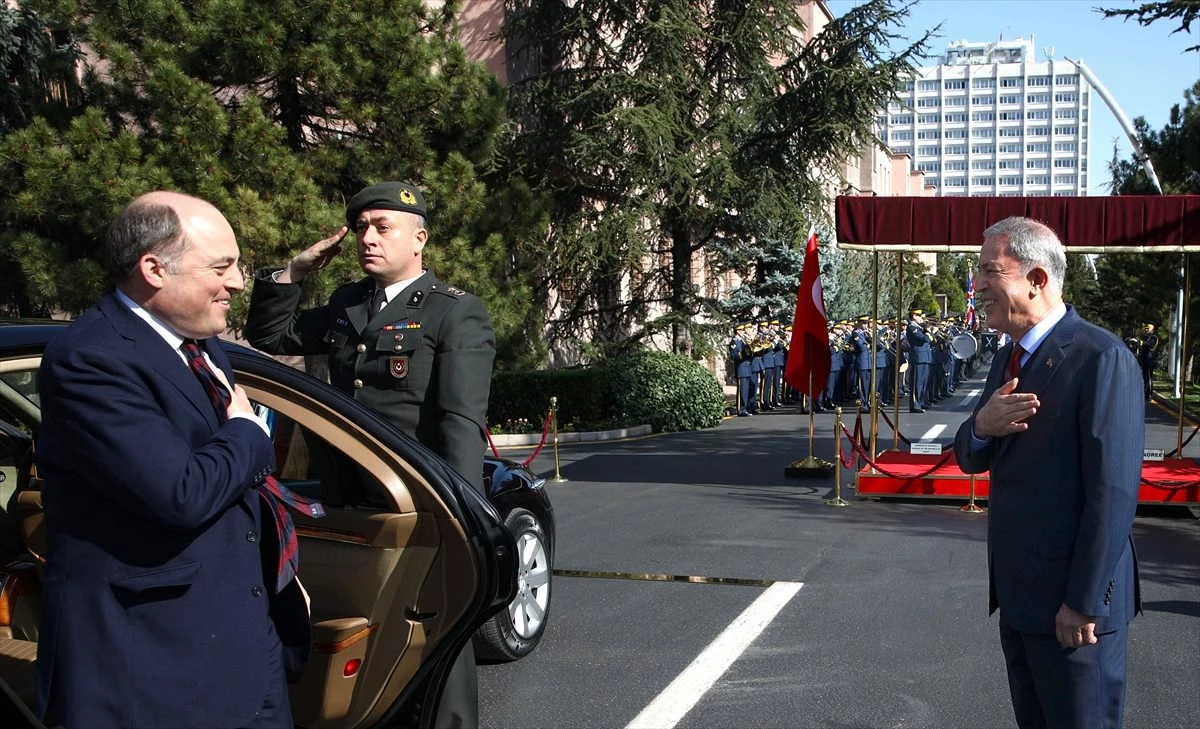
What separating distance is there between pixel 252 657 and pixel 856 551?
6373 mm

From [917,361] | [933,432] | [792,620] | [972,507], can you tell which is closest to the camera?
[792,620]

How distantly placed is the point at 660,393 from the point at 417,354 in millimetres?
14890

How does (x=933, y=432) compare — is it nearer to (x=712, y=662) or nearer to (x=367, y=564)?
(x=712, y=662)

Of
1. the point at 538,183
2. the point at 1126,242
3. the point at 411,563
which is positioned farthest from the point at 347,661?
the point at 538,183

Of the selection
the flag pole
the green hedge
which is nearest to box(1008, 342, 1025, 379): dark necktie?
the flag pole

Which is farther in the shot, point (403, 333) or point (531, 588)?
point (531, 588)

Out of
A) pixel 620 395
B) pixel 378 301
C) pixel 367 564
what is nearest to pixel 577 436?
pixel 620 395

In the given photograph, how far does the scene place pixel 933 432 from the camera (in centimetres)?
1802

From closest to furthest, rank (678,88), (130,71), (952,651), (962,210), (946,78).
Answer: (952,651) < (962,210) < (130,71) < (678,88) < (946,78)

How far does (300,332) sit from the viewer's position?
4199 millimetres

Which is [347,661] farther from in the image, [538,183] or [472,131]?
[538,183]

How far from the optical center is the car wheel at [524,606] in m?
5.26

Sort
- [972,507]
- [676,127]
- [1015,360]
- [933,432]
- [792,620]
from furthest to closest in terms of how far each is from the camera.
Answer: [676,127]
[933,432]
[972,507]
[792,620]
[1015,360]

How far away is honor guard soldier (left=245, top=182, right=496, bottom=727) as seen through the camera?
381 cm
